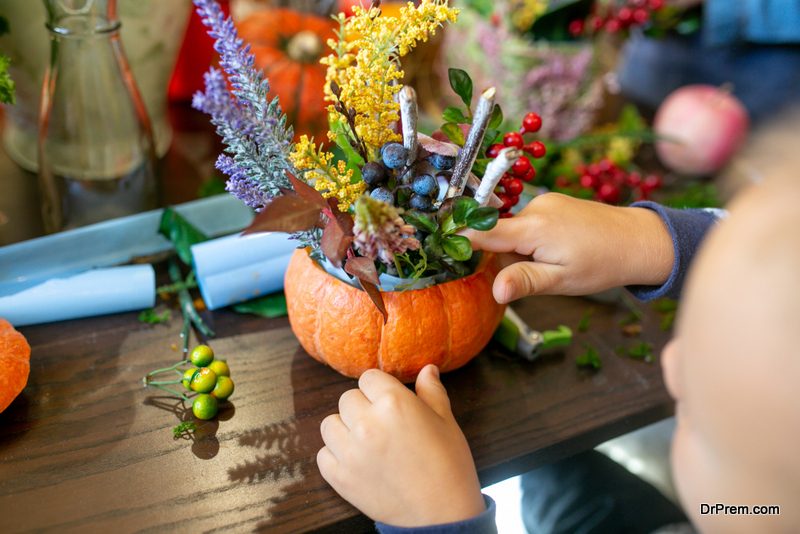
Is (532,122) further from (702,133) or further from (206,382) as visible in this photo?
(702,133)

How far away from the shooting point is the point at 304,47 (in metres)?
1.12

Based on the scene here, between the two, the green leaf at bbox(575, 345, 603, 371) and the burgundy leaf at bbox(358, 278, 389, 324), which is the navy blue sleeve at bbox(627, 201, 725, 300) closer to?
the green leaf at bbox(575, 345, 603, 371)

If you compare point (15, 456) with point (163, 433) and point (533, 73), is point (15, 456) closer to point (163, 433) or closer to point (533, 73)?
point (163, 433)

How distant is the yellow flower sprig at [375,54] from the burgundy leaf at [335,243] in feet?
0.33

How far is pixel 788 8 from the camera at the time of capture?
146cm

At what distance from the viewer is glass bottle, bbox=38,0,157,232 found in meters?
0.82

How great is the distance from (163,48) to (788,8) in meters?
A: 1.31

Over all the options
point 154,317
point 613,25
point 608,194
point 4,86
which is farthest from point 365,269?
point 613,25

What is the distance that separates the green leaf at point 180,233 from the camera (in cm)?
83

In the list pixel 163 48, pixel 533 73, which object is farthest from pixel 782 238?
pixel 163 48

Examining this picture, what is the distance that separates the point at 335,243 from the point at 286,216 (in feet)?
0.14

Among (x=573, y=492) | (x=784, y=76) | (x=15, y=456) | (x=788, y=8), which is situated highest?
(x=788, y=8)

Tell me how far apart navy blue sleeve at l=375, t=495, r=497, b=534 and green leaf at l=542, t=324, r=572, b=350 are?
262mm

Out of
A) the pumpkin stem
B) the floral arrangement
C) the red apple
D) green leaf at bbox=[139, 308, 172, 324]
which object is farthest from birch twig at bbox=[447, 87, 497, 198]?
the red apple
